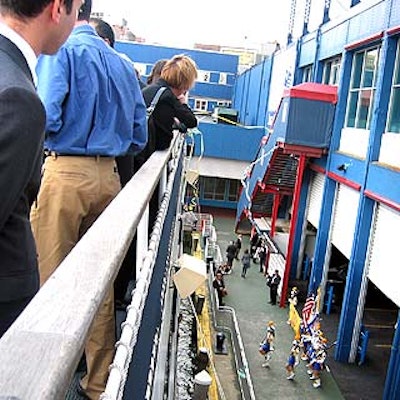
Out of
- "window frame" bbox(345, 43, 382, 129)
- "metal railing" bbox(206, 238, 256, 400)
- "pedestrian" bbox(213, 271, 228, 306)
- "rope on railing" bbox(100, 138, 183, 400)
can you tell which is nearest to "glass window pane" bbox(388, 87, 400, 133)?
"window frame" bbox(345, 43, 382, 129)

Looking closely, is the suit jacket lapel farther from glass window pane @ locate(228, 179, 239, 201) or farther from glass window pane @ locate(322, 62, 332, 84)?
glass window pane @ locate(228, 179, 239, 201)

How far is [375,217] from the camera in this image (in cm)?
1129

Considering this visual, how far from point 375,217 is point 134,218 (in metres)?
10.7

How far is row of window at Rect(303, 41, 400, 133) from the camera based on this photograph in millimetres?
10977

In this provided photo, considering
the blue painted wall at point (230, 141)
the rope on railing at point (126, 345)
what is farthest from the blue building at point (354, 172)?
the rope on railing at point (126, 345)

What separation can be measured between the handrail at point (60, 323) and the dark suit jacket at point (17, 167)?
0.65ft

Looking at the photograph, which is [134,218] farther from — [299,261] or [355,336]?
[299,261]

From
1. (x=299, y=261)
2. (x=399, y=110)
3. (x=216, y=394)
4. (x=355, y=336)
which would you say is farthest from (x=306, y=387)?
(x=299, y=261)

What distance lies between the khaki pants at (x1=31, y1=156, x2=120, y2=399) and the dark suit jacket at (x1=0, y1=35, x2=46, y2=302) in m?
0.90

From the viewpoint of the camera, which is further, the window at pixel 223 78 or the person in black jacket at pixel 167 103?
the window at pixel 223 78

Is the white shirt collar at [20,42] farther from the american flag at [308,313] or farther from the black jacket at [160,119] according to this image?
the american flag at [308,313]

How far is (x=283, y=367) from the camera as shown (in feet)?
37.3

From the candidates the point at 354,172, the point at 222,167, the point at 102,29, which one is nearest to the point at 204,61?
the point at 222,167

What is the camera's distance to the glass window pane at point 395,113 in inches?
428
